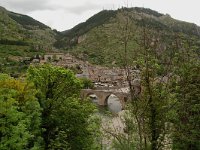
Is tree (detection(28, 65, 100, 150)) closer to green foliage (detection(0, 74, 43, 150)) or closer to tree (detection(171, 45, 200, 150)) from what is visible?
green foliage (detection(0, 74, 43, 150))

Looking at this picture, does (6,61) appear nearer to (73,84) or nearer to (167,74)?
(73,84)

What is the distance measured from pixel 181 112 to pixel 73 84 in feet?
48.8

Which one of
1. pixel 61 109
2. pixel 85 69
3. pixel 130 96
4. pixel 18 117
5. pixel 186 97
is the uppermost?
pixel 130 96

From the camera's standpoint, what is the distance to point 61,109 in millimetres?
27766

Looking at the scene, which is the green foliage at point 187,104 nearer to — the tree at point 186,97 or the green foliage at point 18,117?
the tree at point 186,97

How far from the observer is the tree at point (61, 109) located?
1081 inches

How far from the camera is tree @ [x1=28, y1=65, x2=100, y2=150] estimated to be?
27.5 metres

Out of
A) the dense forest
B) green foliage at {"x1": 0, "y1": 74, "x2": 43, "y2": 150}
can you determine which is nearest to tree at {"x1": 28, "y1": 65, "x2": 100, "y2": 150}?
the dense forest

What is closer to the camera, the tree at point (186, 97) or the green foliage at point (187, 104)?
the tree at point (186, 97)

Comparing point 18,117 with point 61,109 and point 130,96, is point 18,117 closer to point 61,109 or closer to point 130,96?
point 61,109

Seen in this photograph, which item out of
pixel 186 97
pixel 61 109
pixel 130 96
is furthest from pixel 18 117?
pixel 130 96

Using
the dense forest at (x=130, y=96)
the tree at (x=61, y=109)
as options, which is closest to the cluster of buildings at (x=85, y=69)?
the tree at (x=61, y=109)

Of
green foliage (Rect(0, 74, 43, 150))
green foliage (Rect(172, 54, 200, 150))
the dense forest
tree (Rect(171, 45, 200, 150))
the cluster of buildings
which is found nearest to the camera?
Answer: the dense forest

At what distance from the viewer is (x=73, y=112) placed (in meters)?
28.0
